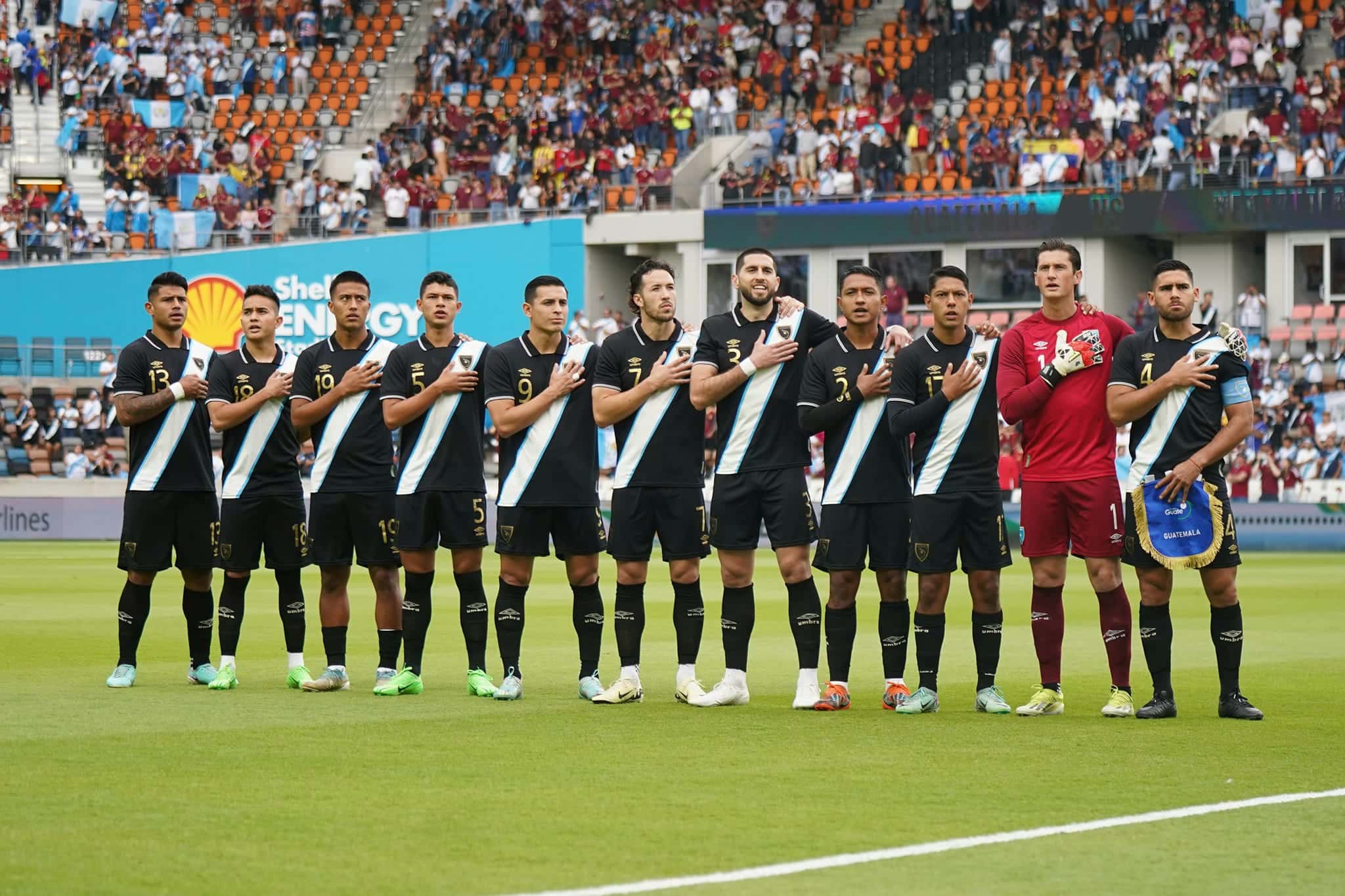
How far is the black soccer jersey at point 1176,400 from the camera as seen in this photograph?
9672 mm

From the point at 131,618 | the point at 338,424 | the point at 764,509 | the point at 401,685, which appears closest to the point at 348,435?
the point at 338,424

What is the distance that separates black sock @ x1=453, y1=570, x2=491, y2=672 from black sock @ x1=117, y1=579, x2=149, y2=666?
2.03 m

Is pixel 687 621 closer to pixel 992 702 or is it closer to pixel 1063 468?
pixel 992 702

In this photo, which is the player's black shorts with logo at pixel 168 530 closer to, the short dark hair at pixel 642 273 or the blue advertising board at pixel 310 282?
the short dark hair at pixel 642 273

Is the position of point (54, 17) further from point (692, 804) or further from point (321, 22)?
point (692, 804)

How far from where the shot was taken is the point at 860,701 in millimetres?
10680

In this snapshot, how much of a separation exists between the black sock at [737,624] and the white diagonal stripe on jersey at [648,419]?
85cm

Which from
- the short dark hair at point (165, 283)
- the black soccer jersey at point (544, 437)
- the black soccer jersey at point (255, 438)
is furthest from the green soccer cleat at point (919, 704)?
the short dark hair at point (165, 283)

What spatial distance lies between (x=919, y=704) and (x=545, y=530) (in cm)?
227

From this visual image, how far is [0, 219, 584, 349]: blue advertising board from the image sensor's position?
40.1m

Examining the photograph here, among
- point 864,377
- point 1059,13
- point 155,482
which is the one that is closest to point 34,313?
point 1059,13

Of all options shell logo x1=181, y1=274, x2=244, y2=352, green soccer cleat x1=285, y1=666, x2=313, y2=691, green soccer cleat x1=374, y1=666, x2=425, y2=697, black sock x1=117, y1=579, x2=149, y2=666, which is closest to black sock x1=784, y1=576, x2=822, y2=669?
green soccer cleat x1=374, y1=666, x2=425, y2=697

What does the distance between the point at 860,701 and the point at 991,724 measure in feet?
4.39

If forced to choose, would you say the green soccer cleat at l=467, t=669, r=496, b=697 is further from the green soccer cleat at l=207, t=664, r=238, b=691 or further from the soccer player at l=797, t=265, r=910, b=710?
the soccer player at l=797, t=265, r=910, b=710
